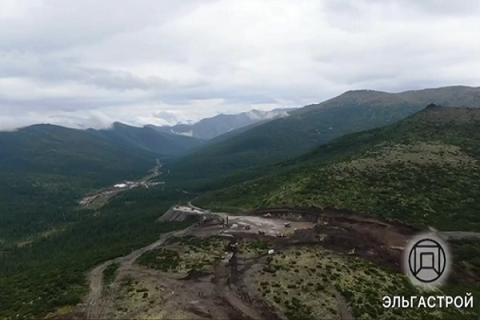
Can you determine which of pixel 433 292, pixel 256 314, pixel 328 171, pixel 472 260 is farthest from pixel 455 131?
pixel 256 314

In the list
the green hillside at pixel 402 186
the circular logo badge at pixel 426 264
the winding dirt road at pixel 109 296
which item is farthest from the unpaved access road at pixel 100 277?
the circular logo badge at pixel 426 264

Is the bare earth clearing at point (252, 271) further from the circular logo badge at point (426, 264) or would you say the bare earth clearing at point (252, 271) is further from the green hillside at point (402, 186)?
the green hillside at point (402, 186)

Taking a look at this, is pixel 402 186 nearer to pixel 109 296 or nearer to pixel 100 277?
pixel 100 277

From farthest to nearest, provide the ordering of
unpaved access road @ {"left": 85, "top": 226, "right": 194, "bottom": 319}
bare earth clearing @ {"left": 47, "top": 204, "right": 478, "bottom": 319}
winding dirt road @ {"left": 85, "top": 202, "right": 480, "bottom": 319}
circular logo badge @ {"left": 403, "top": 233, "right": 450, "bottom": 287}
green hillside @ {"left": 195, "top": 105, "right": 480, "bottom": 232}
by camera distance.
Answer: green hillside @ {"left": 195, "top": 105, "right": 480, "bottom": 232}
circular logo badge @ {"left": 403, "top": 233, "right": 450, "bottom": 287}
bare earth clearing @ {"left": 47, "top": 204, "right": 478, "bottom": 319}
unpaved access road @ {"left": 85, "top": 226, "right": 194, "bottom": 319}
winding dirt road @ {"left": 85, "top": 202, "right": 480, "bottom": 319}

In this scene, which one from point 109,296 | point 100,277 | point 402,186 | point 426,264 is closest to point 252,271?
point 109,296

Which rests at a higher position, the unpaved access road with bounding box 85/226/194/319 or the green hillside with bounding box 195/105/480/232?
the green hillside with bounding box 195/105/480/232

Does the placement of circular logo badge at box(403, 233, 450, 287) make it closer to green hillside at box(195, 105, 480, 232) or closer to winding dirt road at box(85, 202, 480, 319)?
winding dirt road at box(85, 202, 480, 319)

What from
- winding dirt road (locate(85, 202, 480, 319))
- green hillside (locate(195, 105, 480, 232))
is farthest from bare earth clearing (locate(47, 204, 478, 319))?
green hillside (locate(195, 105, 480, 232))
